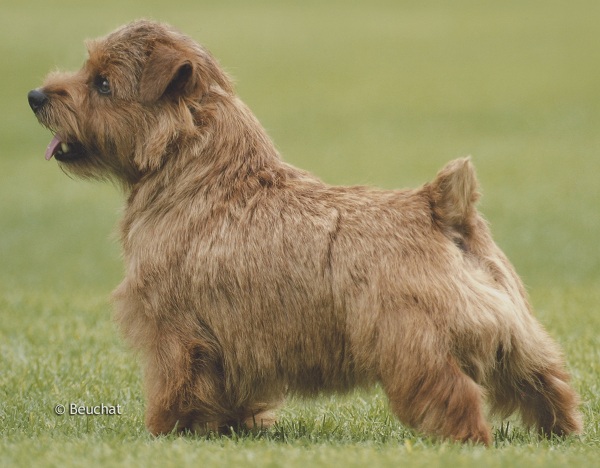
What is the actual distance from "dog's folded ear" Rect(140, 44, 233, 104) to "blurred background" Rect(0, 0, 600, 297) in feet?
16.4

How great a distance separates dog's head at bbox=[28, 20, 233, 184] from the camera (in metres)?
5.43

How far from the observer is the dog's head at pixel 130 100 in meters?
5.43

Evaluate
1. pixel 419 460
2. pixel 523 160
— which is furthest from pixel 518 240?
pixel 419 460

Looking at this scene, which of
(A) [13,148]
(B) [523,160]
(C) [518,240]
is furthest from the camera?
(A) [13,148]

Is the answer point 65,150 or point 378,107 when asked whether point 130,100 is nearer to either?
point 65,150

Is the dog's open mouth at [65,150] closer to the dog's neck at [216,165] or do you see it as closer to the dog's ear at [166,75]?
the dog's neck at [216,165]

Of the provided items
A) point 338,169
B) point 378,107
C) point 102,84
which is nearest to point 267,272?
point 102,84

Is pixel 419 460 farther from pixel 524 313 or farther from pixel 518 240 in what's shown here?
pixel 518 240

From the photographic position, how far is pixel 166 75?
17.6ft

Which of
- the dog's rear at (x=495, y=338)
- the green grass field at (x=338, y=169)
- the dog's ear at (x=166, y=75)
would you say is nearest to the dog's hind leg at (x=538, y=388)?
the dog's rear at (x=495, y=338)

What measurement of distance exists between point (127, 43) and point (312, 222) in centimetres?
138

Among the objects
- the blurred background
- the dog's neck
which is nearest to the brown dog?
the dog's neck

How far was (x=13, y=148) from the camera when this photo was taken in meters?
23.1

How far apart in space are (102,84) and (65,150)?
16.3 inches
